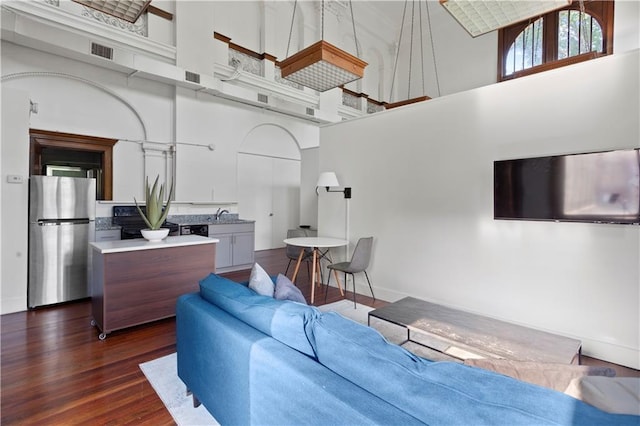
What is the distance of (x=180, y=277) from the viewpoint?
3275 mm

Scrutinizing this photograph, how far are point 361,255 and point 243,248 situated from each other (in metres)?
2.69

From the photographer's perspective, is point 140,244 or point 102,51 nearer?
point 140,244

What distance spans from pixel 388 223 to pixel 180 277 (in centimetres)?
252

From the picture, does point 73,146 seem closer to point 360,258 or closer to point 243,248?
point 243,248

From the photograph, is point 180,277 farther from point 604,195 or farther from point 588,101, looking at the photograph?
point 588,101

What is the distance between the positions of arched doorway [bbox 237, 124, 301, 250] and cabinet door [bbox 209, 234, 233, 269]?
6.05 ft

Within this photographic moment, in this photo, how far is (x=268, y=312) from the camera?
56.0 inches

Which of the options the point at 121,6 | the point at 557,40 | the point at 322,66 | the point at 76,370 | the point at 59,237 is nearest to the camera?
the point at 76,370

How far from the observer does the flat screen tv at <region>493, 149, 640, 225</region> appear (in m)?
2.38

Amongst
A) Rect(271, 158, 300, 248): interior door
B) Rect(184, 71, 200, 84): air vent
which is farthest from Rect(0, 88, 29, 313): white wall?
Rect(271, 158, 300, 248): interior door

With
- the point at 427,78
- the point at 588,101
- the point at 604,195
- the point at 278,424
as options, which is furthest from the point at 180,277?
the point at 427,78

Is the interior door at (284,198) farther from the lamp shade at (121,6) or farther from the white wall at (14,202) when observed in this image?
the lamp shade at (121,6)

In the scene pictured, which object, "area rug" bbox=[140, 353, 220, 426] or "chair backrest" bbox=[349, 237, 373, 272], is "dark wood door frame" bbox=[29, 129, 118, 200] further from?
"chair backrest" bbox=[349, 237, 373, 272]

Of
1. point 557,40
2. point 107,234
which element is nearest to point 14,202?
point 107,234
